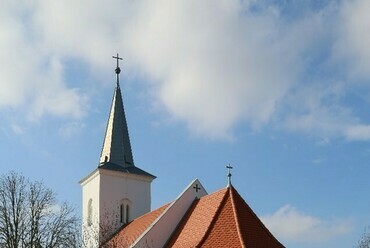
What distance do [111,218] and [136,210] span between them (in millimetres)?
1497

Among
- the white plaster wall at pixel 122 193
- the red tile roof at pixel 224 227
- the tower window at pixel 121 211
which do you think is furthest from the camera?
the tower window at pixel 121 211

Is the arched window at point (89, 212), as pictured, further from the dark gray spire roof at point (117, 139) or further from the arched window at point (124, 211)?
the dark gray spire roof at point (117, 139)

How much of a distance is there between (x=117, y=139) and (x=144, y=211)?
4.43 m

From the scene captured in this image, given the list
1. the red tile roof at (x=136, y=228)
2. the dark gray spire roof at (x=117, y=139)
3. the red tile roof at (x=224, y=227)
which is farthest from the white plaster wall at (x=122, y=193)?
the red tile roof at (x=224, y=227)

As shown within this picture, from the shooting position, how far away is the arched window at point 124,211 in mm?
36406

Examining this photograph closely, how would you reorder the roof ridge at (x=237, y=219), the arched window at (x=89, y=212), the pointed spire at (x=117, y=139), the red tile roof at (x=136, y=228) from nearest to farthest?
the roof ridge at (x=237, y=219) → the red tile roof at (x=136, y=228) → the arched window at (x=89, y=212) → the pointed spire at (x=117, y=139)

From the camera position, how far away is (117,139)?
126 feet

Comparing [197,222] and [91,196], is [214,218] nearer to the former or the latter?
[197,222]

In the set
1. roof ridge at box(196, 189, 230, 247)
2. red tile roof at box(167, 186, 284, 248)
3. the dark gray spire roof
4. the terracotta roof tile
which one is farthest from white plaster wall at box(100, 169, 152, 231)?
roof ridge at box(196, 189, 230, 247)

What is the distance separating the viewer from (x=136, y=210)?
36656 millimetres

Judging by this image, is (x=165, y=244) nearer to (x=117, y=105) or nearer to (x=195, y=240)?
(x=195, y=240)

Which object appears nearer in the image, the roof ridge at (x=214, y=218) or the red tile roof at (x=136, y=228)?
the roof ridge at (x=214, y=218)

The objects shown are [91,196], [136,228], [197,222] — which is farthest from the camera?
[91,196]

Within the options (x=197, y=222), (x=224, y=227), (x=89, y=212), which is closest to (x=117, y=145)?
(x=89, y=212)
